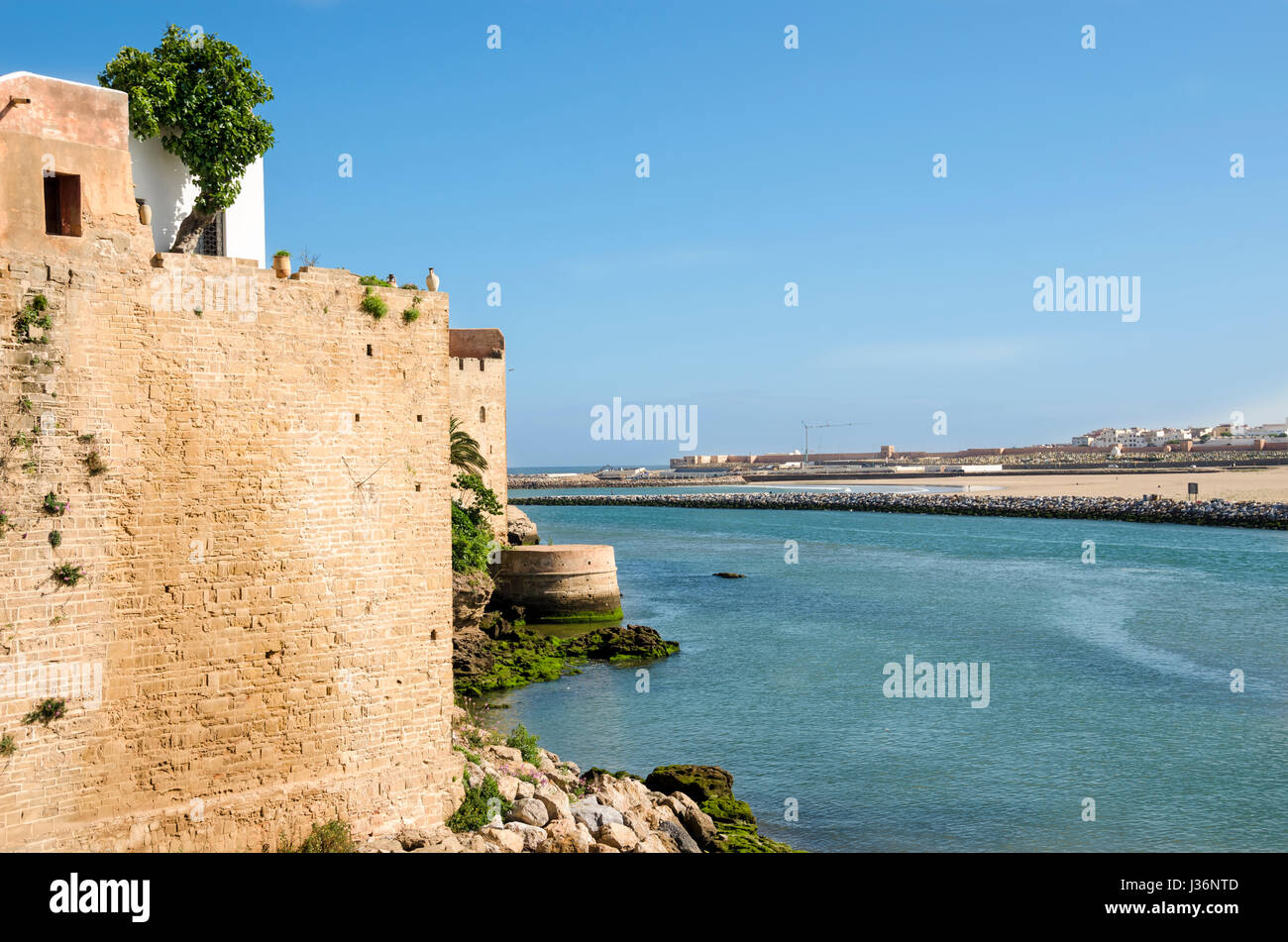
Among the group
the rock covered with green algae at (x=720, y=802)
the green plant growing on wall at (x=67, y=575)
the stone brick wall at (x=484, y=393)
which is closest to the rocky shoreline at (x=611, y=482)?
the stone brick wall at (x=484, y=393)

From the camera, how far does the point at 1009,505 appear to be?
285 ft

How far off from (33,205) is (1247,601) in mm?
39381

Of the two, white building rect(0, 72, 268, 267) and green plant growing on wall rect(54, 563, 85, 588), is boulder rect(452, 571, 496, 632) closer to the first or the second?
white building rect(0, 72, 268, 267)

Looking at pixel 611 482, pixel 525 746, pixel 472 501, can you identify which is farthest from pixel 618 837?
pixel 611 482

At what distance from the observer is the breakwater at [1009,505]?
2608 inches

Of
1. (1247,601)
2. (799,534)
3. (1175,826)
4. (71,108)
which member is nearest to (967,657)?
(1175,826)

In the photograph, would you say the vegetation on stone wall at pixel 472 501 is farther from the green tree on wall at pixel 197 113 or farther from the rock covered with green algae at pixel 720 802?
the green tree on wall at pixel 197 113

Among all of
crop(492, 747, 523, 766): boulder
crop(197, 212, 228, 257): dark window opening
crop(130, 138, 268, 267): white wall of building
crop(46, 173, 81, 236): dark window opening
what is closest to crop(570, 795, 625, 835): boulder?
crop(492, 747, 523, 766): boulder

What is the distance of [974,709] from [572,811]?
13.4 meters

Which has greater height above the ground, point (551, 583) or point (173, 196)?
point (173, 196)

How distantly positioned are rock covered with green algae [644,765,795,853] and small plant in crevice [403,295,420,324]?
8218 mm

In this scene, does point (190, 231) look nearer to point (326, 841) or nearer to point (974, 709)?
point (326, 841)

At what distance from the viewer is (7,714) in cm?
829
